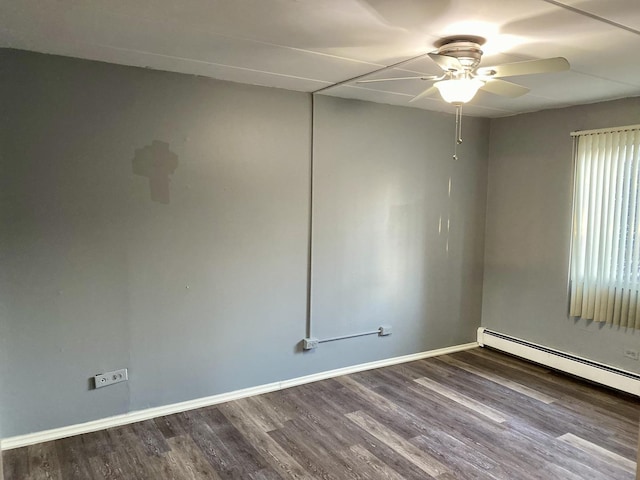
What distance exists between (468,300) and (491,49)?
3.02 m

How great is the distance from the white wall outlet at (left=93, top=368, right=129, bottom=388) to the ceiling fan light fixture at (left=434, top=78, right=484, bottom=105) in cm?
276

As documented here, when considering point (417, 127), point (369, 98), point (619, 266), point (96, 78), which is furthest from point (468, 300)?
point (96, 78)

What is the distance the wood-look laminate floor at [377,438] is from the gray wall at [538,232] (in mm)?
498

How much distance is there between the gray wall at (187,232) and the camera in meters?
2.89

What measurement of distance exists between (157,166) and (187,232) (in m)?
0.51

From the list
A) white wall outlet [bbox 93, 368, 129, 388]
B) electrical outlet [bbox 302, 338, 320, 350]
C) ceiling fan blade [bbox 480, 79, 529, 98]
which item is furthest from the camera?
electrical outlet [bbox 302, 338, 320, 350]

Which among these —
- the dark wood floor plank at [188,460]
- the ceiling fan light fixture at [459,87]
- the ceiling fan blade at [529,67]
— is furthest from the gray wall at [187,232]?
the ceiling fan blade at [529,67]

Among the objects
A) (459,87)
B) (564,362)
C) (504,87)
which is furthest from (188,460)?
(564,362)

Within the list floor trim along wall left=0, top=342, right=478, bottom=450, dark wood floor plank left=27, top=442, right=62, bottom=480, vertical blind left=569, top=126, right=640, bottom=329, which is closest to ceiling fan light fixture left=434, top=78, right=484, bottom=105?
vertical blind left=569, top=126, right=640, bottom=329

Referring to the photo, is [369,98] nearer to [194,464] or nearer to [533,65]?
[533,65]

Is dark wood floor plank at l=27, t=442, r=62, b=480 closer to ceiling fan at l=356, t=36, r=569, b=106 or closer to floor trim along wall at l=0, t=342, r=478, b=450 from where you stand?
floor trim along wall at l=0, t=342, r=478, b=450

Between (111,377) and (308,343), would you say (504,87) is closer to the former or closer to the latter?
(308,343)

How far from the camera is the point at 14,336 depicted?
113 inches

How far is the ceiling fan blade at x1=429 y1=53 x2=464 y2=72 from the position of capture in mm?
2289
